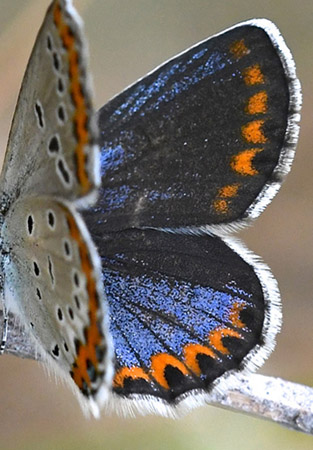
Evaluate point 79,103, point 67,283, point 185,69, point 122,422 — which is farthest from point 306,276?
point 79,103

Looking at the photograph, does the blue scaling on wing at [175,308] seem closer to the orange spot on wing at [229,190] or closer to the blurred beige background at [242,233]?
the orange spot on wing at [229,190]

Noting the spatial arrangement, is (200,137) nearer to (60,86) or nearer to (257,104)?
(257,104)

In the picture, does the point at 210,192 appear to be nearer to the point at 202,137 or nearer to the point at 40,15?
the point at 202,137

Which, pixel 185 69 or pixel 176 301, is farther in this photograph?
pixel 176 301

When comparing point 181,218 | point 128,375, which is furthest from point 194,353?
point 181,218

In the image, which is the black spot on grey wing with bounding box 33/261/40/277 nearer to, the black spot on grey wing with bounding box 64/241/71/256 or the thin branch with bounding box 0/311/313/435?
the black spot on grey wing with bounding box 64/241/71/256

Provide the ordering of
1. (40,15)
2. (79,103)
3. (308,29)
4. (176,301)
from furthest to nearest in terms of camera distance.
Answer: (308,29) → (40,15) → (176,301) → (79,103)
